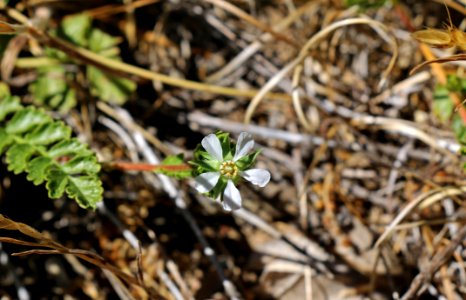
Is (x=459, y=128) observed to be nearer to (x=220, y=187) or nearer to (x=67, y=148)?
(x=220, y=187)

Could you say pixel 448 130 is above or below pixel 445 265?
above

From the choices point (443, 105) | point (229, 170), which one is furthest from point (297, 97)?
point (229, 170)

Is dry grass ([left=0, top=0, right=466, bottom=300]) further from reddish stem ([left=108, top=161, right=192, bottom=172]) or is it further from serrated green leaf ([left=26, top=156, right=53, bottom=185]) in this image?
serrated green leaf ([left=26, top=156, right=53, bottom=185])

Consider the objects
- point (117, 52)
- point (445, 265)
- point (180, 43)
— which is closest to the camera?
point (445, 265)

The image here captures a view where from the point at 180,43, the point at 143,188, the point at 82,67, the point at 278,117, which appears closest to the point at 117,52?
the point at 82,67

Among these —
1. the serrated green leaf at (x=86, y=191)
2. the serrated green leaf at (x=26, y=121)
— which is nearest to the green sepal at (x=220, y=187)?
the serrated green leaf at (x=86, y=191)

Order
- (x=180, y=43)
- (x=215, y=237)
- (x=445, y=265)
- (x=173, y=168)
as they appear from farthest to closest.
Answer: (x=180, y=43) < (x=215, y=237) < (x=445, y=265) < (x=173, y=168)

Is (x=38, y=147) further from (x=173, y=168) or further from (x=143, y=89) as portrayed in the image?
(x=143, y=89)
